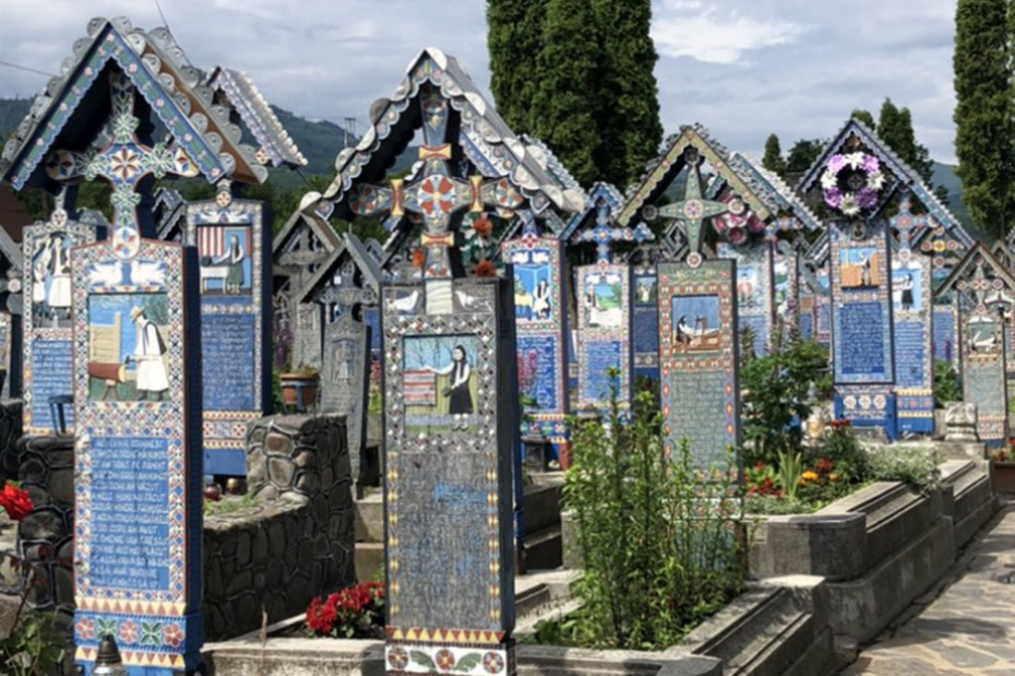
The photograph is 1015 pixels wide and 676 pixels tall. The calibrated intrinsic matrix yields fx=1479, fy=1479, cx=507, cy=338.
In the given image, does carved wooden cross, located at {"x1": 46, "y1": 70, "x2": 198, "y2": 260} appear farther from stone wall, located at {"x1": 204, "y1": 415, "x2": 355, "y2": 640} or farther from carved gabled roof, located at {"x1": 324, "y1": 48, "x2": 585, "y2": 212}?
stone wall, located at {"x1": 204, "y1": 415, "x2": 355, "y2": 640}

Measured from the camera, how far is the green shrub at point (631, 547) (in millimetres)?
7883

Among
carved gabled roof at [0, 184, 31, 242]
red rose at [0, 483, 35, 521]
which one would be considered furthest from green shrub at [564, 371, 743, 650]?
carved gabled roof at [0, 184, 31, 242]

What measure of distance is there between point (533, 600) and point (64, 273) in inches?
297

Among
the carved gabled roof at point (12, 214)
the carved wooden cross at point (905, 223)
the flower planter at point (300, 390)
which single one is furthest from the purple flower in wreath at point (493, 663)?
the carved gabled roof at point (12, 214)

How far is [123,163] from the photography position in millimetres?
7762

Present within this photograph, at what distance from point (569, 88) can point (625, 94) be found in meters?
1.72

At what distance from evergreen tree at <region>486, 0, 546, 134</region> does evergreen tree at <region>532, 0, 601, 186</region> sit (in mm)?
600

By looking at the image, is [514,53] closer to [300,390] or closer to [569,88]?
[569,88]

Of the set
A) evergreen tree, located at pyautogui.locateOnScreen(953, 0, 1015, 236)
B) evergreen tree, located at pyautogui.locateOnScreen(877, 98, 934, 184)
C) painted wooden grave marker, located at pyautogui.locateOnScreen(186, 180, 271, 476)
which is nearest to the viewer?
painted wooden grave marker, located at pyautogui.locateOnScreen(186, 180, 271, 476)

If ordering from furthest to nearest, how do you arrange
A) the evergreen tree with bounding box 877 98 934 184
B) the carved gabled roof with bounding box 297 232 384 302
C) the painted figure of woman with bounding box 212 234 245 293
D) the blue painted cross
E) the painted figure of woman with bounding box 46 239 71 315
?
the evergreen tree with bounding box 877 98 934 184 < the carved gabled roof with bounding box 297 232 384 302 < the blue painted cross < the painted figure of woman with bounding box 46 239 71 315 < the painted figure of woman with bounding box 212 234 245 293

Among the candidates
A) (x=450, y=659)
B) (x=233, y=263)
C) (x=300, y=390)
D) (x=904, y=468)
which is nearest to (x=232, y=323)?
(x=233, y=263)

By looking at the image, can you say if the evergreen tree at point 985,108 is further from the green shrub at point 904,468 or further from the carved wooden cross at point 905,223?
the green shrub at point 904,468

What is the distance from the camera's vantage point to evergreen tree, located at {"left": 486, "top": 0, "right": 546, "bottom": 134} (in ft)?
136

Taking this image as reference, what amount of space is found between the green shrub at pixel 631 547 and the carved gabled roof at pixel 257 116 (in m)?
6.05
